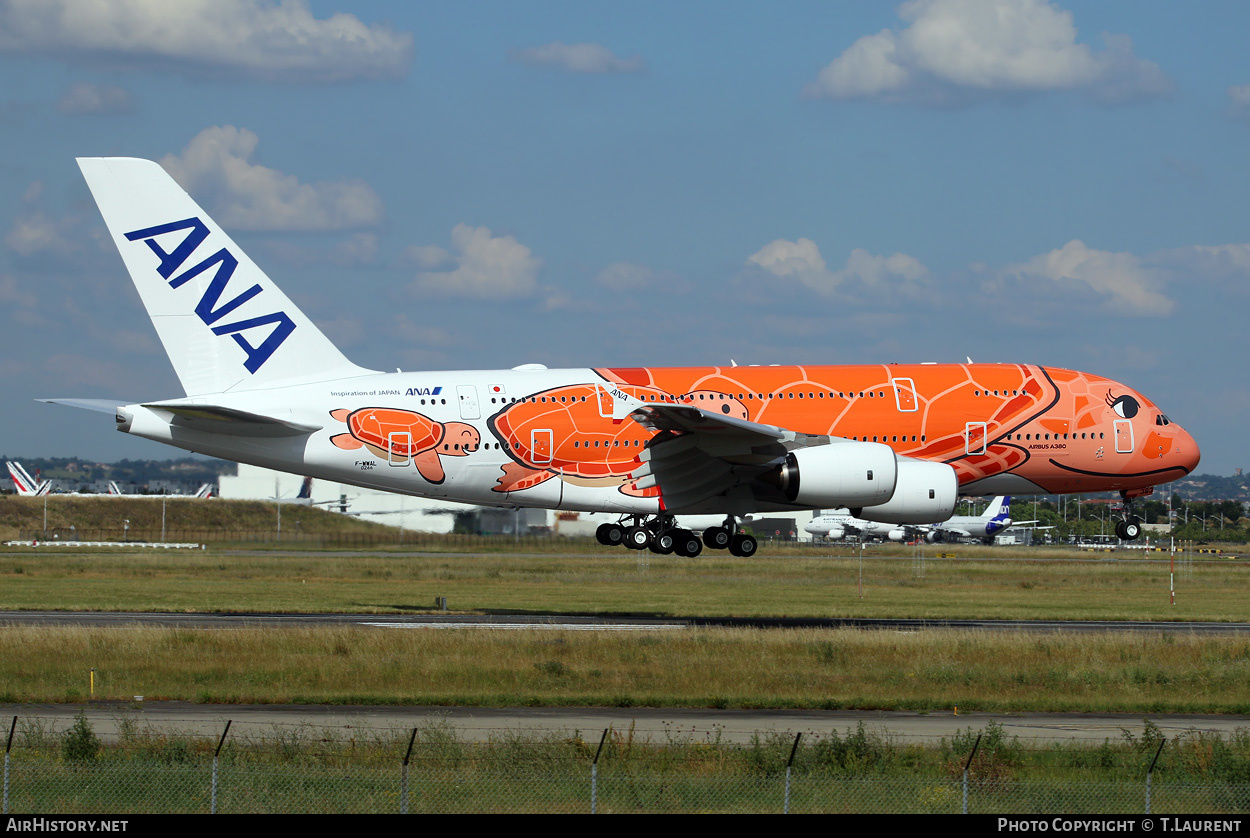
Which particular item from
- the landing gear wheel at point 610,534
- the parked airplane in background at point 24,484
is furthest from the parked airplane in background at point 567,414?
the parked airplane in background at point 24,484

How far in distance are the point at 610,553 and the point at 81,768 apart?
65.5m

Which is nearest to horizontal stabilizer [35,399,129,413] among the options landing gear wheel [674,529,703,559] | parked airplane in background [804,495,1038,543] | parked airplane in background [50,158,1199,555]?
parked airplane in background [50,158,1199,555]

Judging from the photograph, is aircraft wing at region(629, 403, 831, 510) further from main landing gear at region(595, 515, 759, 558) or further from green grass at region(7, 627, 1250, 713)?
green grass at region(7, 627, 1250, 713)

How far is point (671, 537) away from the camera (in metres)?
41.1

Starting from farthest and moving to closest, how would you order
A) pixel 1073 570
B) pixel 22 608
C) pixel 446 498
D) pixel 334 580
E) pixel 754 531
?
pixel 754 531, pixel 1073 570, pixel 334 580, pixel 22 608, pixel 446 498

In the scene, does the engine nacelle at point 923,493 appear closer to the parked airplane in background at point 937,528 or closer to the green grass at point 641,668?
the green grass at point 641,668

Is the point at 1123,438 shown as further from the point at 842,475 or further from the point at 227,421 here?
the point at 227,421

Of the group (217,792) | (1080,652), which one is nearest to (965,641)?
(1080,652)

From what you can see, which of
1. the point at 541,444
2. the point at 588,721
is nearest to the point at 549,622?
the point at 541,444

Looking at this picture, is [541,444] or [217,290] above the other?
[217,290]

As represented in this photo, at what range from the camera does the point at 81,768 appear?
18828 mm

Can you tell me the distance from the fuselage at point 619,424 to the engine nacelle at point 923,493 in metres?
1.53

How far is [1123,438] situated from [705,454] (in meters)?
13.1

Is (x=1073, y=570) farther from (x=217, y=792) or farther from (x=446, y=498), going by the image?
(x=217, y=792)
